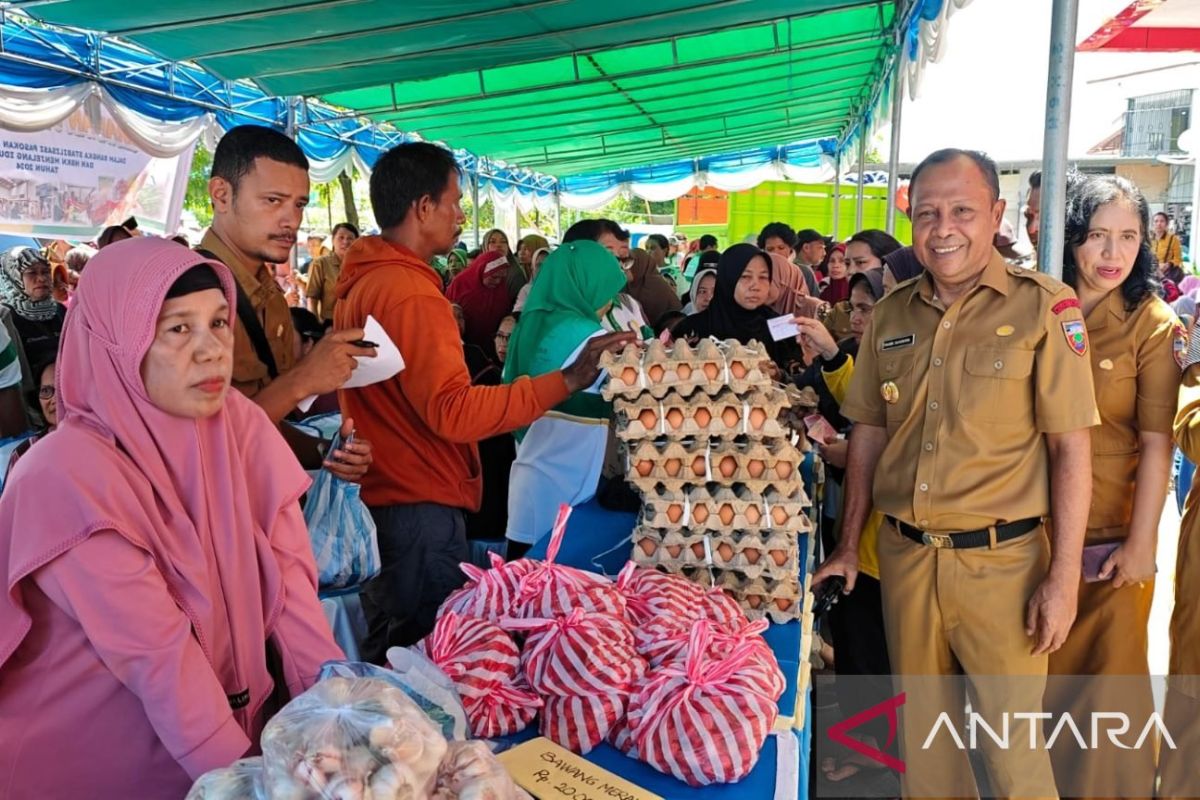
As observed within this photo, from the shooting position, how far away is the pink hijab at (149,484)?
3.90ft

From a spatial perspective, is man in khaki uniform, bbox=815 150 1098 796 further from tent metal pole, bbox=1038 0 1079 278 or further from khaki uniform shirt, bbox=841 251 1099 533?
tent metal pole, bbox=1038 0 1079 278

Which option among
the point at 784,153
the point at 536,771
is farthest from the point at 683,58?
the point at 784,153

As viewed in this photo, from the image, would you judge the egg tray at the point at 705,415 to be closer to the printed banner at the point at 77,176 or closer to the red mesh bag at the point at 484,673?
the red mesh bag at the point at 484,673

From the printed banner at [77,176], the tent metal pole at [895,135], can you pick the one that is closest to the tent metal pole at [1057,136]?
the tent metal pole at [895,135]

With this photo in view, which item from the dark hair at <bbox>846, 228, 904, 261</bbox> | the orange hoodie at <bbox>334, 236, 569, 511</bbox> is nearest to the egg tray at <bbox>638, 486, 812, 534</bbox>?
the orange hoodie at <bbox>334, 236, 569, 511</bbox>

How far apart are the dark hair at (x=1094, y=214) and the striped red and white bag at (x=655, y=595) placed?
155 centimetres

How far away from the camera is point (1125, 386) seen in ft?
7.64

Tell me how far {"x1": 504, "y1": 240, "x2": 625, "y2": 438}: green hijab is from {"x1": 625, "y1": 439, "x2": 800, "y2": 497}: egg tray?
3.31 feet

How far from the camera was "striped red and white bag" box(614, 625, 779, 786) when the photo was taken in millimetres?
1331

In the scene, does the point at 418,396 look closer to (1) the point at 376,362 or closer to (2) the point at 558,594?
(1) the point at 376,362

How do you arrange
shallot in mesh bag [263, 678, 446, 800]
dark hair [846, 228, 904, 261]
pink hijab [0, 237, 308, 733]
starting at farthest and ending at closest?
1. dark hair [846, 228, 904, 261]
2. pink hijab [0, 237, 308, 733]
3. shallot in mesh bag [263, 678, 446, 800]

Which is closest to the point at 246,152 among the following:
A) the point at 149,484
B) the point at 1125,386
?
the point at 149,484

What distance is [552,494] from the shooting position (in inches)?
118

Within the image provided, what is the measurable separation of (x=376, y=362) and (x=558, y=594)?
2.52ft
